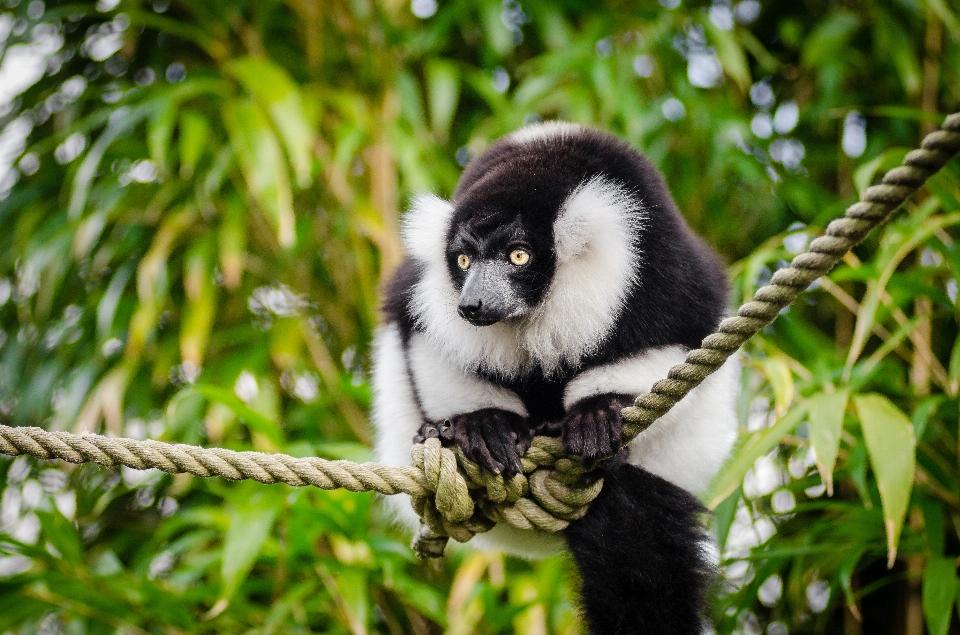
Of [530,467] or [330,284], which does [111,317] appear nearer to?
[330,284]

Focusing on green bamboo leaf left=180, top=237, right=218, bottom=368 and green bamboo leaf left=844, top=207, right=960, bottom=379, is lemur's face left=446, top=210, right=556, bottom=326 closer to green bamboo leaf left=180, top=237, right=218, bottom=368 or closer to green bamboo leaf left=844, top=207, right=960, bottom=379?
green bamboo leaf left=844, top=207, right=960, bottom=379

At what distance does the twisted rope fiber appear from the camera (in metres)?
1.20

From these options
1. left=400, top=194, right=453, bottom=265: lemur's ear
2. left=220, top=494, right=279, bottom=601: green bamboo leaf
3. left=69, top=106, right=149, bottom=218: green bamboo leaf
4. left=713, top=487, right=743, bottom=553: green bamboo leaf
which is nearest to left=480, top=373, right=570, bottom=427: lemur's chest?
left=400, top=194, right=453, bottom=265: lemur's ear

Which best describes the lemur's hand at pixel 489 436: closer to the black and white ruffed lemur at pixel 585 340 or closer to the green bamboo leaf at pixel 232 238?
the black and white ruffed lemur at pixel 585 340

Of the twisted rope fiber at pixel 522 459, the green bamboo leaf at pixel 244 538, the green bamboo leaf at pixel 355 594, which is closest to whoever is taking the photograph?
the twisted rope fiber at pixel 522 459

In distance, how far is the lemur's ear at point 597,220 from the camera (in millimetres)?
1862

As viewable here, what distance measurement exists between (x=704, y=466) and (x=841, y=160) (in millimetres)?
2164

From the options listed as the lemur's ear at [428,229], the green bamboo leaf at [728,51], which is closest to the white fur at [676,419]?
the lemur's ear at [428,229]

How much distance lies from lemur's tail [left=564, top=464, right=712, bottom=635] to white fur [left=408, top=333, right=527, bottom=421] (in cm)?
32

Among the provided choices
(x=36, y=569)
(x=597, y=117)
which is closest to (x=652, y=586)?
(x=36, y=569)

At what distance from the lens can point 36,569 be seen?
266cm

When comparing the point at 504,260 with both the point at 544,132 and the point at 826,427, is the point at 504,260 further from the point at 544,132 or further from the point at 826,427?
the point at 826,427

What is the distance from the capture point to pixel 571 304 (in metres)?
1.88

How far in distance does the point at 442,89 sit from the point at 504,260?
178 centimetres
